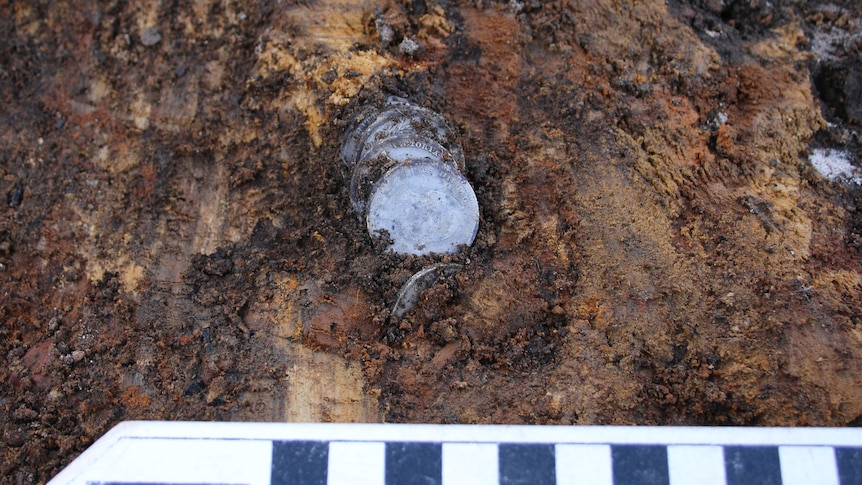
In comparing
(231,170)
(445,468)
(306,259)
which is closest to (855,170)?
(445,468)

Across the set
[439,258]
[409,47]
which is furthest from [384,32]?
[439,258]

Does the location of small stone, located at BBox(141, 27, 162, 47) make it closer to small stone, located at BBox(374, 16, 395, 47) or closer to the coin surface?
small stone, located at BBox(374, 16, 395, 47)

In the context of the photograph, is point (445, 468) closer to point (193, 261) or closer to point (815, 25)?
point (193, 261)

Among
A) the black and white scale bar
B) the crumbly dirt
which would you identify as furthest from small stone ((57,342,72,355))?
the black and white scale bar

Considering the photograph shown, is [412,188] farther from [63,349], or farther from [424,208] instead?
[63,349]

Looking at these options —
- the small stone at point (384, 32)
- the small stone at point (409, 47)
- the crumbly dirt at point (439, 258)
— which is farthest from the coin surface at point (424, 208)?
the small stone at point (384, 32)

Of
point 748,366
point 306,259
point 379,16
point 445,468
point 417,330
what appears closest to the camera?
point 445,468
